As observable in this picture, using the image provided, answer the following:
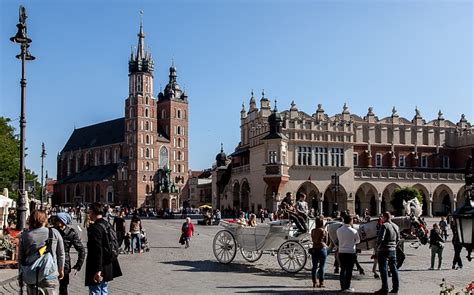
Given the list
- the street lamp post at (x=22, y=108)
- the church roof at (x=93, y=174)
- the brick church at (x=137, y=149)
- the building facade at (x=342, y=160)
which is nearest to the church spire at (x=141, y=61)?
the brick church at (x=137, y=149)

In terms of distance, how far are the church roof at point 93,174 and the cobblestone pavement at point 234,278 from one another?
107 metres

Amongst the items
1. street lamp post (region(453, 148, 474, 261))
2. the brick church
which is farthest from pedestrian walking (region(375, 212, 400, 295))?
the brick church

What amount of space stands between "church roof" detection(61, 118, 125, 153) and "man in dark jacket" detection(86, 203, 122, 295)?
120201 mm

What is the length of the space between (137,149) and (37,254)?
111m

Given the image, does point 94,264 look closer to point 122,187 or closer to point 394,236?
point 394,236

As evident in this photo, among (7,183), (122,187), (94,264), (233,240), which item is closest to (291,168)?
(7,183)

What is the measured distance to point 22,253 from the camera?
7.46 metres

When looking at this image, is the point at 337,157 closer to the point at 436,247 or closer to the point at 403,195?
the point at 403,195

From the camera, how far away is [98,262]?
8258 millimetres

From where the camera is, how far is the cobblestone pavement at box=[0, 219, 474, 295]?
12.1m

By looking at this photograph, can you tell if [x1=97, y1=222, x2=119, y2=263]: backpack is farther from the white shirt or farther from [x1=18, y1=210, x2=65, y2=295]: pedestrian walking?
the white shirt

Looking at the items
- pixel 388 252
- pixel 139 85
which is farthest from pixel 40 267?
pixel 139 85

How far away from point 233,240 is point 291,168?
144 feet

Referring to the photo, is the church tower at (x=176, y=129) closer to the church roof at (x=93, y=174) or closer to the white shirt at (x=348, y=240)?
the church roof at (x=93, y=174)
